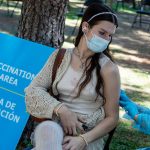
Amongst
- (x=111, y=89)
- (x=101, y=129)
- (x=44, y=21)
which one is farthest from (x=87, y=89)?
(x=44, y=21)

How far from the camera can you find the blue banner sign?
4.01m

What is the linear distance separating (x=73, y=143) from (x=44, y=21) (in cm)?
171

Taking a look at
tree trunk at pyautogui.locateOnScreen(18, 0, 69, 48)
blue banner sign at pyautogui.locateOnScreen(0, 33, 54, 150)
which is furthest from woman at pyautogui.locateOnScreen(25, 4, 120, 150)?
tree trunk at pyautogui.locateOnScreen(18, 0, 69, 48)

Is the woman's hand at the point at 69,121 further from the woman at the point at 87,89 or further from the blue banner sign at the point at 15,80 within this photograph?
the blue banner sign at the point at 15,80

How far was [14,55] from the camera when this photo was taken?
4.12 m

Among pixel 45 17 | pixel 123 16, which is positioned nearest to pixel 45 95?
pixel 45 17

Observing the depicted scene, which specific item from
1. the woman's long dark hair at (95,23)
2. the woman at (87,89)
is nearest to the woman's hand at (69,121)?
the woman at (87,89)

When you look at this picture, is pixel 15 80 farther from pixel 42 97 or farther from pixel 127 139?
pixel 127 139

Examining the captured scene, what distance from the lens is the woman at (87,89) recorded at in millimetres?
3119

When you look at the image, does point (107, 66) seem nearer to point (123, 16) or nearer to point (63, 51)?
point (63, 51)

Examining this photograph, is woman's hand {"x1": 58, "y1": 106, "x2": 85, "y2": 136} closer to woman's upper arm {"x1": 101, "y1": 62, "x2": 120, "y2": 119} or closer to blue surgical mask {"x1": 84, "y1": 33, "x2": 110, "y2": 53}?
woman's upper arm {"x1": 101, "y1": 62, "x2": 120, "y2": 119}

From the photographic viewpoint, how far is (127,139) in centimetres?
544

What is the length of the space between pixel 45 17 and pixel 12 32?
7.51 meters

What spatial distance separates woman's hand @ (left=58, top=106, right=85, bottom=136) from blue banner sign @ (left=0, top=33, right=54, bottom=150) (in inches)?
37.0
